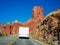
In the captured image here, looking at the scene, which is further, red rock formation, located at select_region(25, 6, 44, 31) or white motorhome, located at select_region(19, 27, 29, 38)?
red rock formation, located at select_region(25, 6, 44, 31)

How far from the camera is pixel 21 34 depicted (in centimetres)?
5478

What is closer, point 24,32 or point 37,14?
point 24,32

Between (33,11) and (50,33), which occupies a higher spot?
(33,11)

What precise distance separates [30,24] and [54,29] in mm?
112078

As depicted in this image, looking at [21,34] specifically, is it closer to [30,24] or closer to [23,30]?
[23,30]

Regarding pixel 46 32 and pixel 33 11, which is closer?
pixel 46 32

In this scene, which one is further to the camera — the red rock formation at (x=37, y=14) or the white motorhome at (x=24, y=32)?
the red rock formation at (x=37, y=14)

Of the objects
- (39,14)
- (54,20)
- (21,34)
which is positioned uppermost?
(39,14)

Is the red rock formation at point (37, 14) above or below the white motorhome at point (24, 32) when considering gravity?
above

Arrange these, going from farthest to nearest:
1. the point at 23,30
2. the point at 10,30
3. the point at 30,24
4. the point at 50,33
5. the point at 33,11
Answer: the point at 10,30, the point at 30,24, the point at 33,11, the point at 50,33, the point at 23,30

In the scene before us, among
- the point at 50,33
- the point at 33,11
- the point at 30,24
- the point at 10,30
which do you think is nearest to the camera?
the point at 50,33

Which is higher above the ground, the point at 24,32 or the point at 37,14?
the point at 37,14

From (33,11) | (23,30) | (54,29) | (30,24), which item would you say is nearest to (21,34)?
(23,30)

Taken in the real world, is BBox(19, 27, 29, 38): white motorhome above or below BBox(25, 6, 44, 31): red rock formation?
below
